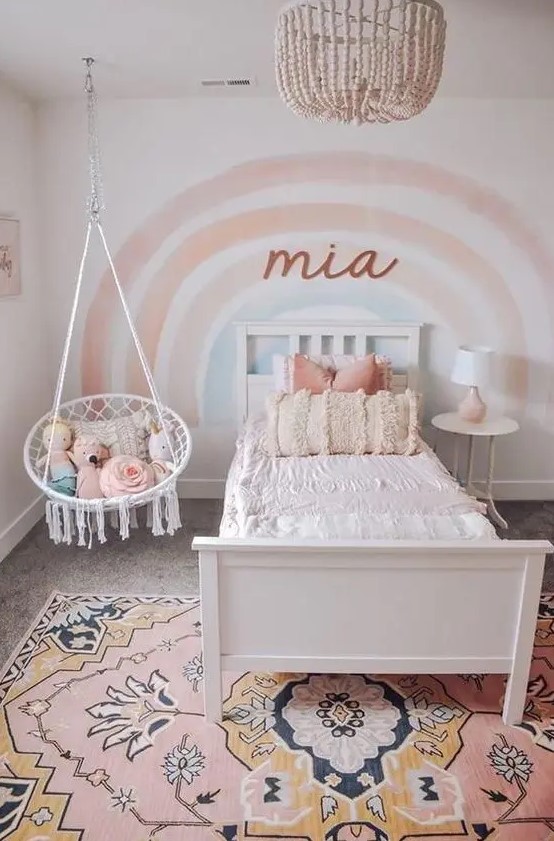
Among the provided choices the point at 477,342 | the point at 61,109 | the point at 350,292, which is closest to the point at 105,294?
the point at 61,109

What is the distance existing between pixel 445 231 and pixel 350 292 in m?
0.69

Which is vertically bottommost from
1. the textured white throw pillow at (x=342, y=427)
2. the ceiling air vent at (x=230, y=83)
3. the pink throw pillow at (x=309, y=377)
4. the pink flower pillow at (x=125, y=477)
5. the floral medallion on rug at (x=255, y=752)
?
the floral medallion on rug at (x=255, y=752)

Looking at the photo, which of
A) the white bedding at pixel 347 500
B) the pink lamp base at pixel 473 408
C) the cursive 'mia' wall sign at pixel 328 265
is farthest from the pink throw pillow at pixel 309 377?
the pink lamp base at pixel 473 408

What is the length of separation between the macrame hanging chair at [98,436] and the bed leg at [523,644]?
1.81 meters

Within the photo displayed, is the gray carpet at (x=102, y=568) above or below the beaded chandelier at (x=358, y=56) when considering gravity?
below

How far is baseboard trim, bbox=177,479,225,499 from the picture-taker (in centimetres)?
449

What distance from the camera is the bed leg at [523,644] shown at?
7.29 feet

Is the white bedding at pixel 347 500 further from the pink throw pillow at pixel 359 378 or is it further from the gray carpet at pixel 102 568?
the gray carpet at pixel 102 568

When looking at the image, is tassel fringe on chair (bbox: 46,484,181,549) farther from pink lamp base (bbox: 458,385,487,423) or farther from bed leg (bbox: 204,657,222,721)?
pink lamp base (bbox: 458,385,487,423)

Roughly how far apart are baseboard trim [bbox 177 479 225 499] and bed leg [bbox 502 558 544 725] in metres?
2.48


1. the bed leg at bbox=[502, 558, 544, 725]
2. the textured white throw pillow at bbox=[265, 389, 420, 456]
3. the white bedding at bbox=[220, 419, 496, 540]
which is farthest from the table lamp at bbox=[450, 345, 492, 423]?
the bed leg at bbox=[502, 558, 544, 725]

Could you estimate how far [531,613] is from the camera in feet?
7.40

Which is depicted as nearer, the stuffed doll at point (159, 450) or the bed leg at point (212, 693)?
the bed leg at point (212, 693)

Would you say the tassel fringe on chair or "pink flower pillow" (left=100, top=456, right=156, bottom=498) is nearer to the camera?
the tassel fringe on chair
